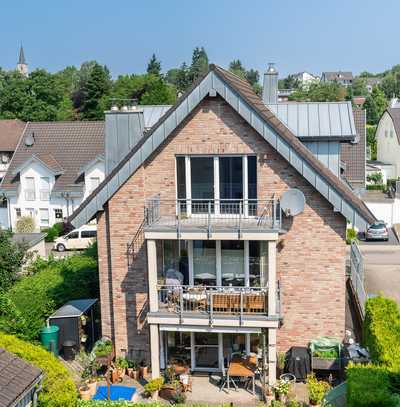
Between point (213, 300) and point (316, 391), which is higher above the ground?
point (213, 300)

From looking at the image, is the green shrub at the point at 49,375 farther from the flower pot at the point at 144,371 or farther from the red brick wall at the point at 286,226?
the red brick wall at the point at 286,226

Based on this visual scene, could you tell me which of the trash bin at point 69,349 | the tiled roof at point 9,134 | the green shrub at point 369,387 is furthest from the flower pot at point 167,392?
the tiled roof at point 9,134

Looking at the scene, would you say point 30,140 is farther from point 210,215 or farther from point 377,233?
point 210,215

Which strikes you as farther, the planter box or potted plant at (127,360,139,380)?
potted plant at (127,360,139,380)

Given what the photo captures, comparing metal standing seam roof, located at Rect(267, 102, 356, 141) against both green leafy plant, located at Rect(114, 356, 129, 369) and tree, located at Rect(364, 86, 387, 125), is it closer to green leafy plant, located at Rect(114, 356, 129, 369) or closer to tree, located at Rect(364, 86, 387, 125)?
green leafy plant, located at Rect(114, 356, 129, 369)

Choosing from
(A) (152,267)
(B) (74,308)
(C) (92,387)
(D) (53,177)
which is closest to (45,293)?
(B) (74,308)

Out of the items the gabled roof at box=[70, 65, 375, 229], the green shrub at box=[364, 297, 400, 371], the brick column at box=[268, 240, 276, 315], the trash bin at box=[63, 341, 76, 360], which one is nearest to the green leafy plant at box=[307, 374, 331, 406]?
the green shrub at box=[364, 297, 400, 371]
